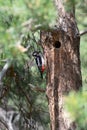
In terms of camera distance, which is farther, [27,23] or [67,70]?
[67,70]

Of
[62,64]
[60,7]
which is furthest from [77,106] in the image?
[60,7]

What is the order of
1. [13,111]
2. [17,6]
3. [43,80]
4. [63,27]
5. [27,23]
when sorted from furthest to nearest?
[13,111] → [43,80] → [63,27] → [27,23] → [17,6]

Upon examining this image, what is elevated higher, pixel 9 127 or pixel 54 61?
pixel 54 61

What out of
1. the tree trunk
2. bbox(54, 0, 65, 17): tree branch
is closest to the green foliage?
the tree trunk

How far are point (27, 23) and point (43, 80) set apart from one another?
7.89 feet

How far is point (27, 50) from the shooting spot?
6.87ft

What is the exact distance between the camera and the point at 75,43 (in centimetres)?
280

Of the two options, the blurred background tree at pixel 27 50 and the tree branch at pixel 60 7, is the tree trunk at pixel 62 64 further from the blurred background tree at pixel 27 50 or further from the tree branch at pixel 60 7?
the blurred background tree at pixel 27 50

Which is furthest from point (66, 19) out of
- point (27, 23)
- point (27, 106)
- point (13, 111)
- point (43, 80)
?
point (13, 111)

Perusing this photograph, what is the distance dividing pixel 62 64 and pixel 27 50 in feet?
2.44

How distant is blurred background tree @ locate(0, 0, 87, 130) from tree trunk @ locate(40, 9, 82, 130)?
18 cm

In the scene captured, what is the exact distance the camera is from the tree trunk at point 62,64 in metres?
2.74

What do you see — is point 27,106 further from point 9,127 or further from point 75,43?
point 75,43

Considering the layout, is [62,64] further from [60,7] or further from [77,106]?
[77,106]
